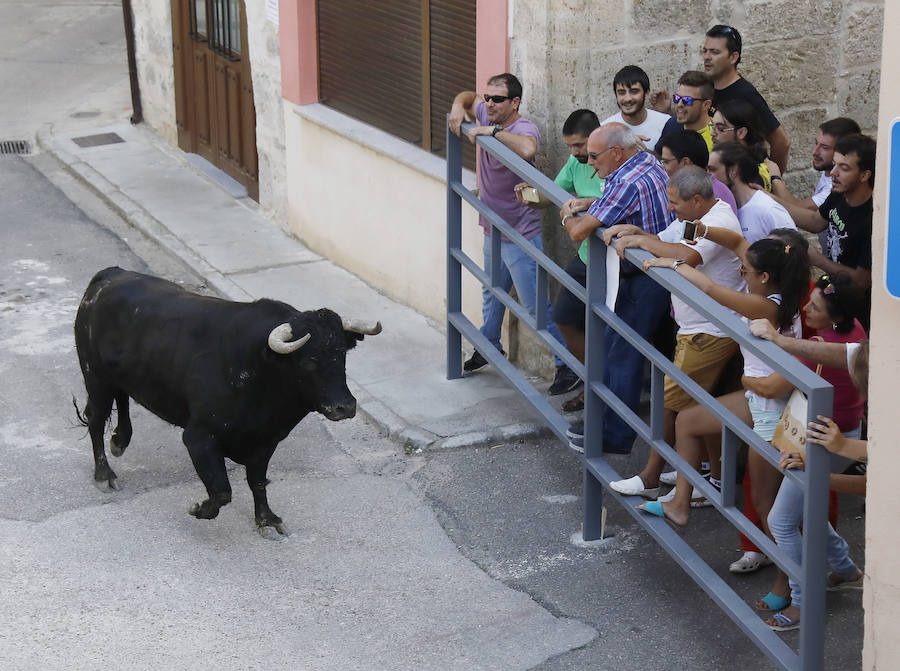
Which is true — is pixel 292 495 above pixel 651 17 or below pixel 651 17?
below

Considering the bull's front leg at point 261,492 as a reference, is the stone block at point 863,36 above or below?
above

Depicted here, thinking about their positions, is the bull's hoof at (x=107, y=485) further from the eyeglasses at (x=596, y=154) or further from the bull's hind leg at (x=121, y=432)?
the eyeglasses at (x=596, y=154)

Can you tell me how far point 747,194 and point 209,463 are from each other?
2.84 m

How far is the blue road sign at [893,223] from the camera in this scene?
4238 mm

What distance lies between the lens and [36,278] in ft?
33.8

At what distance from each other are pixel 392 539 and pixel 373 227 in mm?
3696

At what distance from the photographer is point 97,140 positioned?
13.9 metres

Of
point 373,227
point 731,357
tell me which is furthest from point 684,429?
point 373,227

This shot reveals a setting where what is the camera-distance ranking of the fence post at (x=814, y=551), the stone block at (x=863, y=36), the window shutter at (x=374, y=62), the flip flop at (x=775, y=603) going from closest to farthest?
the fence post at (x=814, y=551) < the flip flop at (x=775, y=603) < the stone block at (x=863, y=36) < the window shutter at (x=374, y=62)

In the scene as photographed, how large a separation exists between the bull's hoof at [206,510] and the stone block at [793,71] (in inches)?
169

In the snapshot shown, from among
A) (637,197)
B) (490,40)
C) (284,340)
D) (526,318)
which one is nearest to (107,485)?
(284,340)

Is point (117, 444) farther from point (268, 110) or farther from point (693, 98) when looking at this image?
point (268, 110)

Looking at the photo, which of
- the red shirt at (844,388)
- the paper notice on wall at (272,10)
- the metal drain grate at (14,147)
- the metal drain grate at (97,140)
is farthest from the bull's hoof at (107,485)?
the metal drain grate at (14,147)

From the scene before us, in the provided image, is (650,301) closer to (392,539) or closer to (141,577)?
(392,539)
